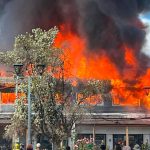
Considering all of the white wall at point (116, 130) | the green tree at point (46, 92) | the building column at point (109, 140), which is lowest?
the building column at point (109, 140)

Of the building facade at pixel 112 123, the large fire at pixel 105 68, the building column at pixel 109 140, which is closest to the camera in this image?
the large fire at pixel 105 68

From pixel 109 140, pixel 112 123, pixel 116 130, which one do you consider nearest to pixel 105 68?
pixel 112 123

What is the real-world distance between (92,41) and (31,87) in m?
15.1

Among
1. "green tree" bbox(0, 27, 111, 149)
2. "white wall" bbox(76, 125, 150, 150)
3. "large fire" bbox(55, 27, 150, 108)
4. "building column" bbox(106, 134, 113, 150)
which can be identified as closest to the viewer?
"green tree" bbox(0, 27, 111, 149)

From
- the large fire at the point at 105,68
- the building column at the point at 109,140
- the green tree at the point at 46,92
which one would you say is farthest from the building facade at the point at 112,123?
the green tree at the point at 46,92

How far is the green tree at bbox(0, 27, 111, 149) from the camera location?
82.8ft

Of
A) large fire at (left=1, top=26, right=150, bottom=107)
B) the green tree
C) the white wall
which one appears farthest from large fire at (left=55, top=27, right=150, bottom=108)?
the green tree

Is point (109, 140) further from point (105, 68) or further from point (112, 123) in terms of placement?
point (105, 68)

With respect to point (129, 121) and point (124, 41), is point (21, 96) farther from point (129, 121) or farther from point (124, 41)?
point (129, 121)

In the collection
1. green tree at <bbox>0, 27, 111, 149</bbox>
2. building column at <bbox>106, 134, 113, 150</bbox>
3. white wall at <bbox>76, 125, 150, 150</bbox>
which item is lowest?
building column at <bbox>106, 134, 113, 150</bbox>

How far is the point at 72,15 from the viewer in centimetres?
4266

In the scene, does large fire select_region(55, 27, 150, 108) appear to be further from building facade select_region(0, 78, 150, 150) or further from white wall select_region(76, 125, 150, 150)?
white wall select_region(76, 125, 150, 150)

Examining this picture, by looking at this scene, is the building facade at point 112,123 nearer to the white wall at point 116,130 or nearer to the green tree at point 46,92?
the white wall at point 116,130

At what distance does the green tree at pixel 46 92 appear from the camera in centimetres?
2525
